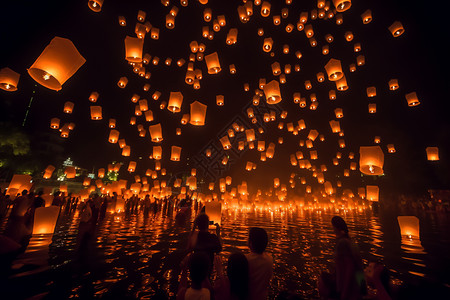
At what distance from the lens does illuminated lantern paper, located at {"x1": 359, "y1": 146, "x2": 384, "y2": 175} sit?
20.2 ft

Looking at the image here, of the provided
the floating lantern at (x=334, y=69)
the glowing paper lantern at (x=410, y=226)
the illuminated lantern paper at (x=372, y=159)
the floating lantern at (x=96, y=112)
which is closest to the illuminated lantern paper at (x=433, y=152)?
the glowing paper lantern at (x=410, y=226)

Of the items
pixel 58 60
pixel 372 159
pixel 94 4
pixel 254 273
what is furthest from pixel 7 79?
pixel 372 159

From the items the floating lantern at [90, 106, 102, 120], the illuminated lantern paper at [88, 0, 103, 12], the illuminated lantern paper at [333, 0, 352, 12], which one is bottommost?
the floating lantern at [90, 106, 102, 120]

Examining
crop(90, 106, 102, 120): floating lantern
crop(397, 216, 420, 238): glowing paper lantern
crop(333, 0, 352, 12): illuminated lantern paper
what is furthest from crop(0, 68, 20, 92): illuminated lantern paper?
crop(397, 216, 420, 238): glowing paper lantern

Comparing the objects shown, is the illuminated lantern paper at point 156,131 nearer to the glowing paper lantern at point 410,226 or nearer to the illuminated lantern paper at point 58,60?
the illuminated lantern paper at point 58,60

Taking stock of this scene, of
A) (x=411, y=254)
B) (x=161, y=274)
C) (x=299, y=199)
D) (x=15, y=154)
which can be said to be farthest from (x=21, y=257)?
(x=299, y=199)

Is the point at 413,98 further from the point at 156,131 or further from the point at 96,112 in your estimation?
the point at 96,112

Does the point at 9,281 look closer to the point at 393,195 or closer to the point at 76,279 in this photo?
the point at 76,279

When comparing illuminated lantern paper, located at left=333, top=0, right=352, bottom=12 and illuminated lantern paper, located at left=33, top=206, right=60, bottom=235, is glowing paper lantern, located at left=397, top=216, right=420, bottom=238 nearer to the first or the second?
illuminated lantern paper, located at left=333, top=0, right=352, bottom=12

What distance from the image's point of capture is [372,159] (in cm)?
620

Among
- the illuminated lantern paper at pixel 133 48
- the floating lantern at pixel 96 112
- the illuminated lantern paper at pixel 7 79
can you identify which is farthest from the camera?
the floating lantern at pixel 96 112

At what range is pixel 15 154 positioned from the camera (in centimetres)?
1766

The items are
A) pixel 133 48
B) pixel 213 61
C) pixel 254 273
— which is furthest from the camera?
pixel 213 61

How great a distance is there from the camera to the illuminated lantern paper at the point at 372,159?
616cm
